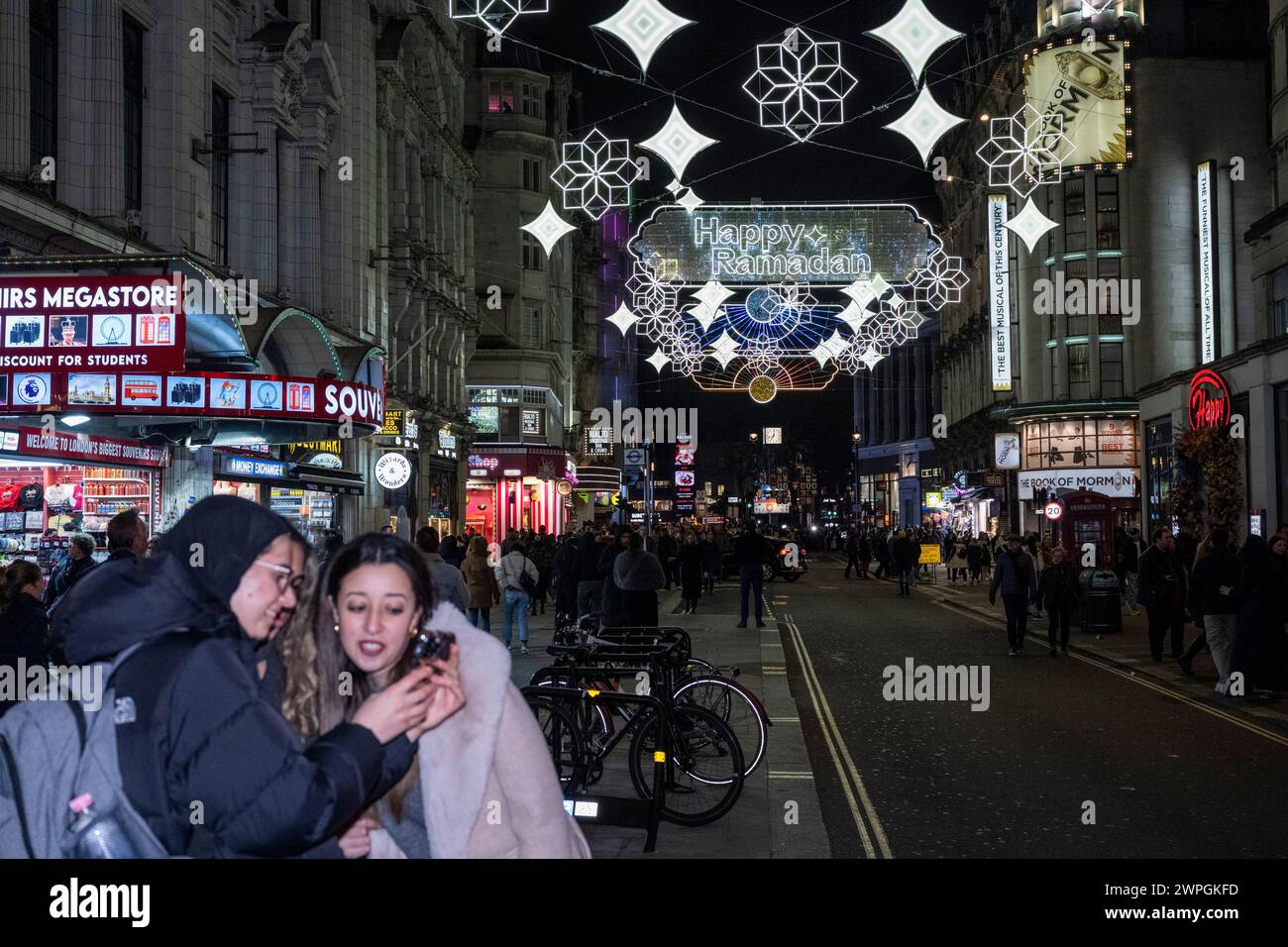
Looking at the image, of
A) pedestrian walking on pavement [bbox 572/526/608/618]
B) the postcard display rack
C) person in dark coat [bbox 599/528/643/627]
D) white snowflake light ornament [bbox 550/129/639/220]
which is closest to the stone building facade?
the postcard display rack

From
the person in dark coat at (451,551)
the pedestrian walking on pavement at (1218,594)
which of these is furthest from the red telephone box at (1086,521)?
the pedestrian walking on pavement at (1218,594)

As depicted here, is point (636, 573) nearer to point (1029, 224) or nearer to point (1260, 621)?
point (1260, 621)

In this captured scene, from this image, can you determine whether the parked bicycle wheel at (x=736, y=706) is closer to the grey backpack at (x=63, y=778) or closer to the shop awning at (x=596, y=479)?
the grey backpack at (x=63, y=778)

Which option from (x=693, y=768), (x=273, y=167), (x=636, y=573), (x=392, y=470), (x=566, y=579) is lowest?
(x=693, y=768)

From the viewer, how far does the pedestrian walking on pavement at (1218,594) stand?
1484 cm

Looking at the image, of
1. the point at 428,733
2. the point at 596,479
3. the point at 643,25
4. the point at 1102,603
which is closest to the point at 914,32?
the point at 643,25

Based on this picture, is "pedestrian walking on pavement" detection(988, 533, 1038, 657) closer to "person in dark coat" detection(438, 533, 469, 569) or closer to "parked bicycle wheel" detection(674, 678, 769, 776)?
"person in dark coat" detection(438, 533, 469, 569)

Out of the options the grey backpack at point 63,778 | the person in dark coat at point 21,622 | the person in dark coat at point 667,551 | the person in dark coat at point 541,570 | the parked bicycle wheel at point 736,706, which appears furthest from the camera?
the person in dark coat at point 667,551

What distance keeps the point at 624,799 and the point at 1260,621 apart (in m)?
9.29

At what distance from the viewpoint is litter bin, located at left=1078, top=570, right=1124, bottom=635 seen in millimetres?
23031

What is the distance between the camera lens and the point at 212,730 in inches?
102

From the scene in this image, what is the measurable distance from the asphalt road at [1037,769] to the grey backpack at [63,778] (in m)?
5.98

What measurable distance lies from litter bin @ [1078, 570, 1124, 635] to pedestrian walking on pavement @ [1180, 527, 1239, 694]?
8055mm

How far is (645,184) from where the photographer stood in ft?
233
